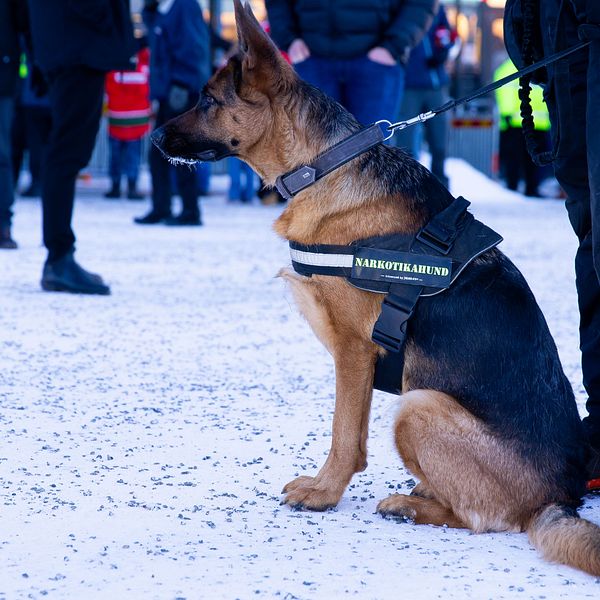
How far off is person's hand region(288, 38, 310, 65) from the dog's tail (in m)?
3.86

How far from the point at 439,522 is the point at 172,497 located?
774 millimetres

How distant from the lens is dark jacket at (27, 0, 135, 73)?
233 inches

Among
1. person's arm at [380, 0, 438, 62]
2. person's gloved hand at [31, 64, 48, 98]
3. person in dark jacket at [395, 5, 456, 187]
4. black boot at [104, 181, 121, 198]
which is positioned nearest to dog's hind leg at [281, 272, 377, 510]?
person's arm at [380, 0, 438, 62]

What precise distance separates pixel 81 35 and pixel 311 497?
3.77 m

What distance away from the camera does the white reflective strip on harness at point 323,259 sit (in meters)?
Result: 2.97

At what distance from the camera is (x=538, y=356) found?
288cm

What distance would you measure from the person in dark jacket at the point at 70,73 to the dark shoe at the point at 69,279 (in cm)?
9

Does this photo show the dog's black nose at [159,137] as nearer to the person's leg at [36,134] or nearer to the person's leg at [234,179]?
the person's leg at [36,134]

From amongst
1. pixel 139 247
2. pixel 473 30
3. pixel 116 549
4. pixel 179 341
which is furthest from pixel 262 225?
pixel 473 30

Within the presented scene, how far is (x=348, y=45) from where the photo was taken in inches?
239

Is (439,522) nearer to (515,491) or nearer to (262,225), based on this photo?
(515,491)

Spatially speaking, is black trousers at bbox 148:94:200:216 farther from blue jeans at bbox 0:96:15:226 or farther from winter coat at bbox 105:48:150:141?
winter coat at bbox 105:48:150:141

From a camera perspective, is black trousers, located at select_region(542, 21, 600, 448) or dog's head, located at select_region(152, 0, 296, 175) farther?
dog's head, located at select_region(152, 0, 296, 175)

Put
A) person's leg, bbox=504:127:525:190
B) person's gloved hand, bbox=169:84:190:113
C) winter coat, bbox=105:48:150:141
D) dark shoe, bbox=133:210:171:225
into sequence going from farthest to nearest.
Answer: person's leg, bbox=504:127:525:190 < winter coat, bbox=105:48:150:141 < dark shoe, bbox=133:210:171:225 < person's gloved hand, bbox=169:84:190:113
